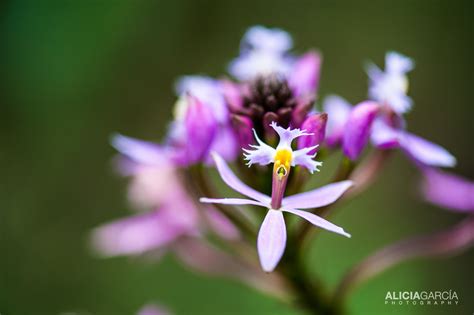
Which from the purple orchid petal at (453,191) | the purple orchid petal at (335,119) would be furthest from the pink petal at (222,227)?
the purple orchid petal at (453,191)

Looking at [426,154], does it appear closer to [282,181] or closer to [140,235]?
[282,181]

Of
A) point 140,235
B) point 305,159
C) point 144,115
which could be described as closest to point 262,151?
point 305,159

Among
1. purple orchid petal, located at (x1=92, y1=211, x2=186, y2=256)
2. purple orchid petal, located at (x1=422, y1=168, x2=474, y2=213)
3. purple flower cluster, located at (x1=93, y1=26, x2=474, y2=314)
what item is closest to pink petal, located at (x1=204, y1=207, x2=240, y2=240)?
purple flower cluster, located at (x1=93, y1=26, x2=474, y2=314)

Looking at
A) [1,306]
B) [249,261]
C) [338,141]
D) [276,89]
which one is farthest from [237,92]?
[1,306]

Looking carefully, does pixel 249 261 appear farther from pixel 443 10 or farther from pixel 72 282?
pixel 443 10

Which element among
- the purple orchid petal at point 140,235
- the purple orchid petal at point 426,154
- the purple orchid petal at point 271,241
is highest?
the purple orchid petal at point 426,154

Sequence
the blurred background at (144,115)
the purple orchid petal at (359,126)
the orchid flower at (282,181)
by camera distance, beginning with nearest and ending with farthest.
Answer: the orchid flower at (282,181), the purple orchid petal at (359,126), the blurred background at (144,115)

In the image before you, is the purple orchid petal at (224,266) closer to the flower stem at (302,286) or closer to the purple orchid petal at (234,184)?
the flower stem at (302,286)
